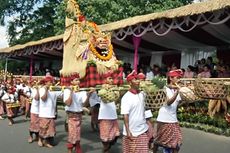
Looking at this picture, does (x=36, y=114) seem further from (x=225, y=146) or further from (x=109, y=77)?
(x=225, y=146)

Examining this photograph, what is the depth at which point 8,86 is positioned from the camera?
15.8 metres

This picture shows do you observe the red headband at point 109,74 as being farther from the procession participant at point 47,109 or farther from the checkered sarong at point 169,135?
the checkered sarong at point 169,135

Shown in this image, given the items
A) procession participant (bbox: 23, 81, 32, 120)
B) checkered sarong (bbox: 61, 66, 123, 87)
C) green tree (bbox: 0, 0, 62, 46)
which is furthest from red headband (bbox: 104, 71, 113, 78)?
green tree (bbox: 0, 0, 62, 46)

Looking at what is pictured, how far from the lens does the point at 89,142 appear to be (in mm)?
10523

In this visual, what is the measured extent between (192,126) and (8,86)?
278 inches

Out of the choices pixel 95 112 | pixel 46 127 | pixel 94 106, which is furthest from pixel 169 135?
pixel 95 112

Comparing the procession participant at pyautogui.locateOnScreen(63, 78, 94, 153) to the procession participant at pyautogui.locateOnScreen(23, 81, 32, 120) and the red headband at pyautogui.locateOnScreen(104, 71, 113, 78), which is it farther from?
the procession participant at pyautogui.locateOnScreen(23, 81, 32, 120)

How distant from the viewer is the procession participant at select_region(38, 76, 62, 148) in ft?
31.4

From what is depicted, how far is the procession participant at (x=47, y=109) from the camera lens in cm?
956

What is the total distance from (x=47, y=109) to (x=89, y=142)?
1499mm

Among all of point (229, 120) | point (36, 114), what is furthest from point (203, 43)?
point (36, 114)

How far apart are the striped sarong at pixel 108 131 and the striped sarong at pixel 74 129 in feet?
1.52

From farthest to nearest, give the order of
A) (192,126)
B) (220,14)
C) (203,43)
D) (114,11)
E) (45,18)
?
(45,18), (114,11), (203,43), (192,126), (220,14)

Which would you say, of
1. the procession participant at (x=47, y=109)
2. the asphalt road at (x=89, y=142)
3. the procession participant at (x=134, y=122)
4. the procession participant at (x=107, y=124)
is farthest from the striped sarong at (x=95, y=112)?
the procession participant at (x=134, y=122)
